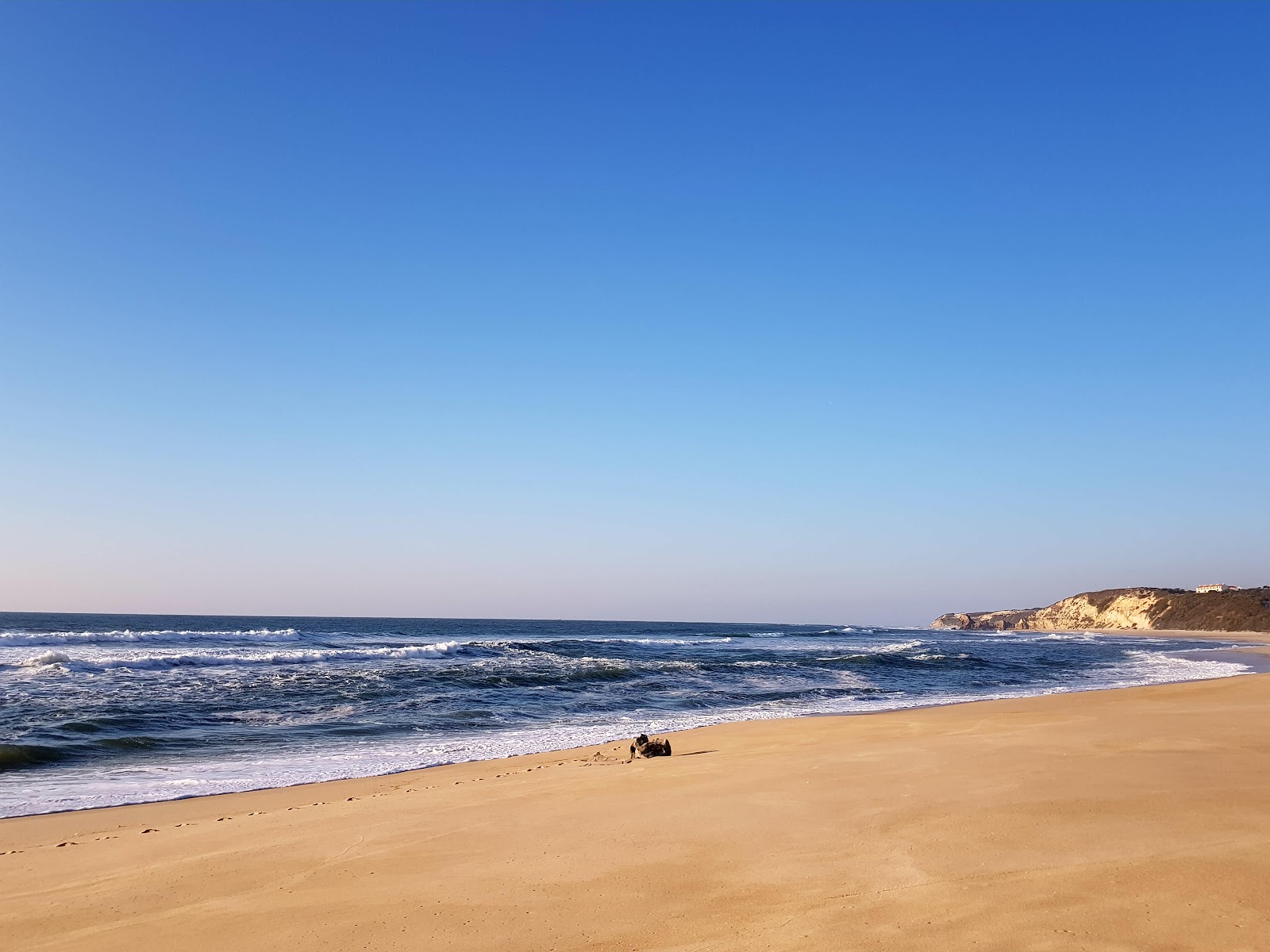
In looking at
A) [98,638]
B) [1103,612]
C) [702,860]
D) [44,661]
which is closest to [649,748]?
[702,860]

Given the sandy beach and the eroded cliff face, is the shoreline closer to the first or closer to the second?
the sandy beach

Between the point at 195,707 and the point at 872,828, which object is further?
the point at 195,707

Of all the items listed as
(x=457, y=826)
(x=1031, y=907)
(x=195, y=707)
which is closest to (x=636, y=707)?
(x=195, y=707)

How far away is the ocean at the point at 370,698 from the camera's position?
34.6 ft

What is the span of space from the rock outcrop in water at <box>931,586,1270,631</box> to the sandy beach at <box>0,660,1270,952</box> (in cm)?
7475

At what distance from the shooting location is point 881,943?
3734mm

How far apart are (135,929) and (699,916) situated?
129 inches

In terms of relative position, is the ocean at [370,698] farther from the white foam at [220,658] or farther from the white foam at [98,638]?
the white foam at [98,638]

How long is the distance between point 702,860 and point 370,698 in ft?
48.9

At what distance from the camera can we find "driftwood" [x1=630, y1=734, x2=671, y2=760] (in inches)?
411

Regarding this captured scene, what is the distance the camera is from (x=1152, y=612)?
78000mm

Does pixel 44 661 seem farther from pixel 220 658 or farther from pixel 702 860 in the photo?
pixel 702 860

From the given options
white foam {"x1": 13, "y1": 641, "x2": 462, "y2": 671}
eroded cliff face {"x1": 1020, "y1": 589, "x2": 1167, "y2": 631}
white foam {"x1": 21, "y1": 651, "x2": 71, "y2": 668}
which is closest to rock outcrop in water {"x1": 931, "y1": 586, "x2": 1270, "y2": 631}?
eroded cliff face {"x1": 1020, "y1": 589, "x2": 1167, "y2": 631}

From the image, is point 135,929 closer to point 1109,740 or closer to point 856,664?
point 1109,740
